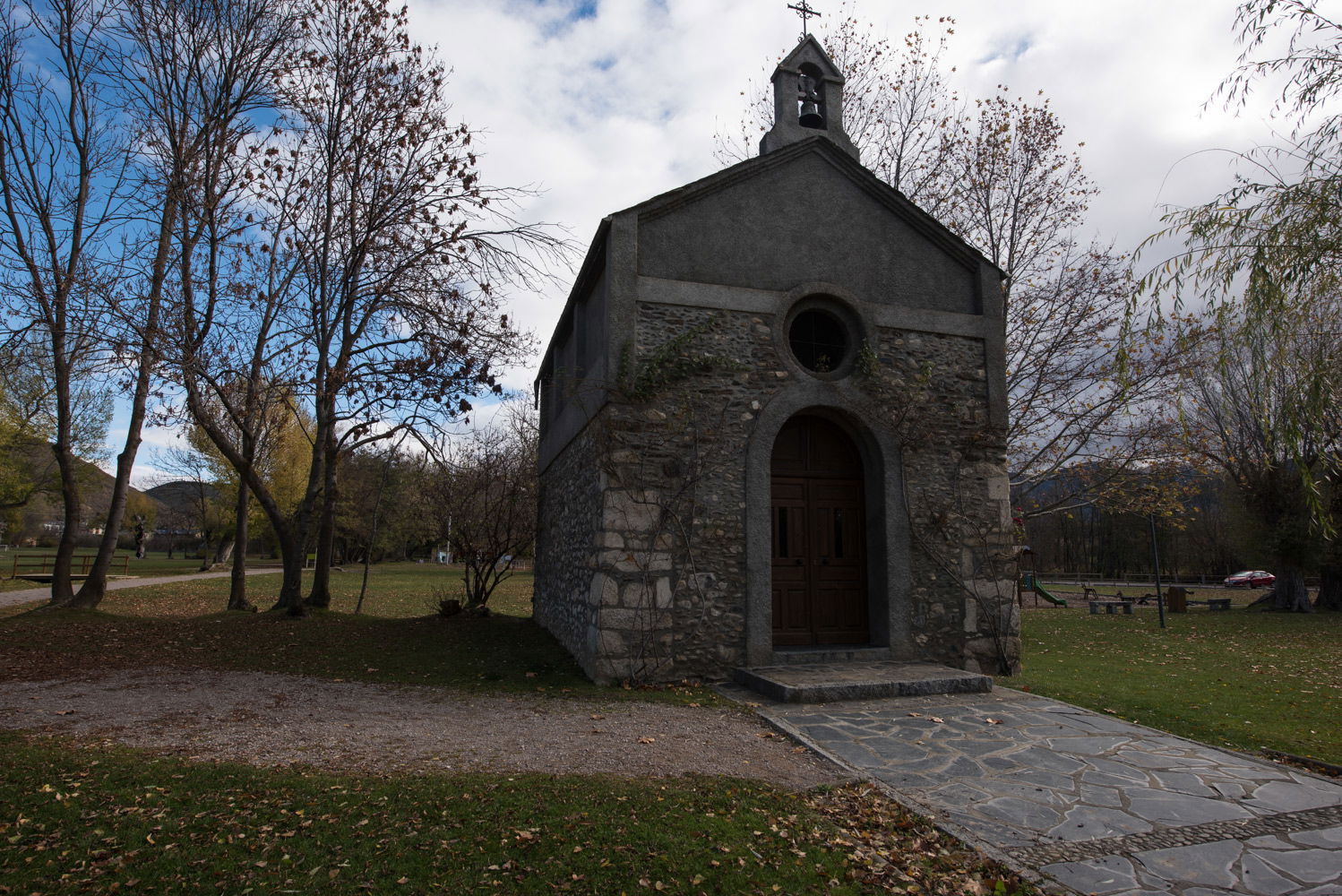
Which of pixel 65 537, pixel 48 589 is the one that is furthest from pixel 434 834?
pixel 48 589

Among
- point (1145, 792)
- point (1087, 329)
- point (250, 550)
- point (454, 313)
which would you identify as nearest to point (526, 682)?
point (1145, 792)

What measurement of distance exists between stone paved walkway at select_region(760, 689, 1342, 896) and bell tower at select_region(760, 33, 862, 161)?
7.60 m

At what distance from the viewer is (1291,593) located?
72.4 ft

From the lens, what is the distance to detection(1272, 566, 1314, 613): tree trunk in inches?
858

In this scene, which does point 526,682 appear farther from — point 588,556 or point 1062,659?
point 1062,659

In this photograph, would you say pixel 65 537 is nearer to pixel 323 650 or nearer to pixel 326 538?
pixel 326 538

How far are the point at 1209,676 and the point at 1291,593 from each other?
654 inches

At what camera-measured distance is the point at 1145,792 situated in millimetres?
5008

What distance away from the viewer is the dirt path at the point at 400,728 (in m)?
5.46

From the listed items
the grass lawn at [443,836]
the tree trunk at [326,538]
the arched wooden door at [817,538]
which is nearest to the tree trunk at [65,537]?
the tree trunk at [326,538]

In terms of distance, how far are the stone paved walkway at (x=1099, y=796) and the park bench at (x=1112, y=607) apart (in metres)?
18.1

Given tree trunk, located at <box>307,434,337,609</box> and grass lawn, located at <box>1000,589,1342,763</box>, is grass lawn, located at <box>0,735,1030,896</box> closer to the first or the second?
grass lawn, located at <box>1000,589,1342,763</box>

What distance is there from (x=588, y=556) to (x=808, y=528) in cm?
290

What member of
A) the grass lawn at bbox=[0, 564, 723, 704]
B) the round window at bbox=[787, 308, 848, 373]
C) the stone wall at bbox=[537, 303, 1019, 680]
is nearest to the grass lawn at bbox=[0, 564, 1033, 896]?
the grass lawn at bbox=[0, 564, 723, 704]
